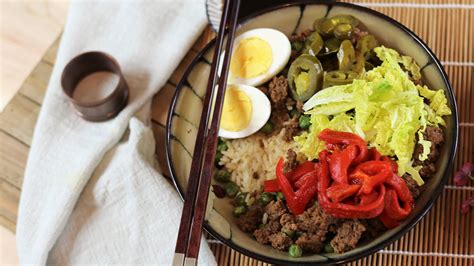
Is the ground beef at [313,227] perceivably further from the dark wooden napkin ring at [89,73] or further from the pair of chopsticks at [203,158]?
the dark wooden napkin ring at [89,73]

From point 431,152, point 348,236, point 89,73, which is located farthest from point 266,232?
point 89,73

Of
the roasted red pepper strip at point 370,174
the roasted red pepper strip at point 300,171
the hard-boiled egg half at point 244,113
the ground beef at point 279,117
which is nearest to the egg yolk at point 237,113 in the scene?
the hard-boiled egg half at point 244,113

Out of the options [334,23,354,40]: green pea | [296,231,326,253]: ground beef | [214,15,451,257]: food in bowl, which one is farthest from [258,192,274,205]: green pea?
[334,23,354,40]: green pea

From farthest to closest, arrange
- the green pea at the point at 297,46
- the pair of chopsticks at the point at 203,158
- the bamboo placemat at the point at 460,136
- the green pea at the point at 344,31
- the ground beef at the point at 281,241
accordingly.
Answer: the green pea at the point at 297,46 → the green pea at the point at 344,31 → the bamboo placemat at the point at 460,136 → the ground beef at the point at 281,241 → the pair of chopsticks at the point at 203,158

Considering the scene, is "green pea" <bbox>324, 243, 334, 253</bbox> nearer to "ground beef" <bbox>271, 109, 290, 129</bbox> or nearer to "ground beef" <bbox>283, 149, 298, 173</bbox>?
"ground beef" <bbox>283, 149, 298, 173</bbox>

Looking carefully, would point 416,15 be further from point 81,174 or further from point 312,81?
point 81,174

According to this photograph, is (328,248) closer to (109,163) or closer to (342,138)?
(342,138)

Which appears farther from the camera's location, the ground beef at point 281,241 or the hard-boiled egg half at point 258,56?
the hard-boiled egg half at point 258,56
